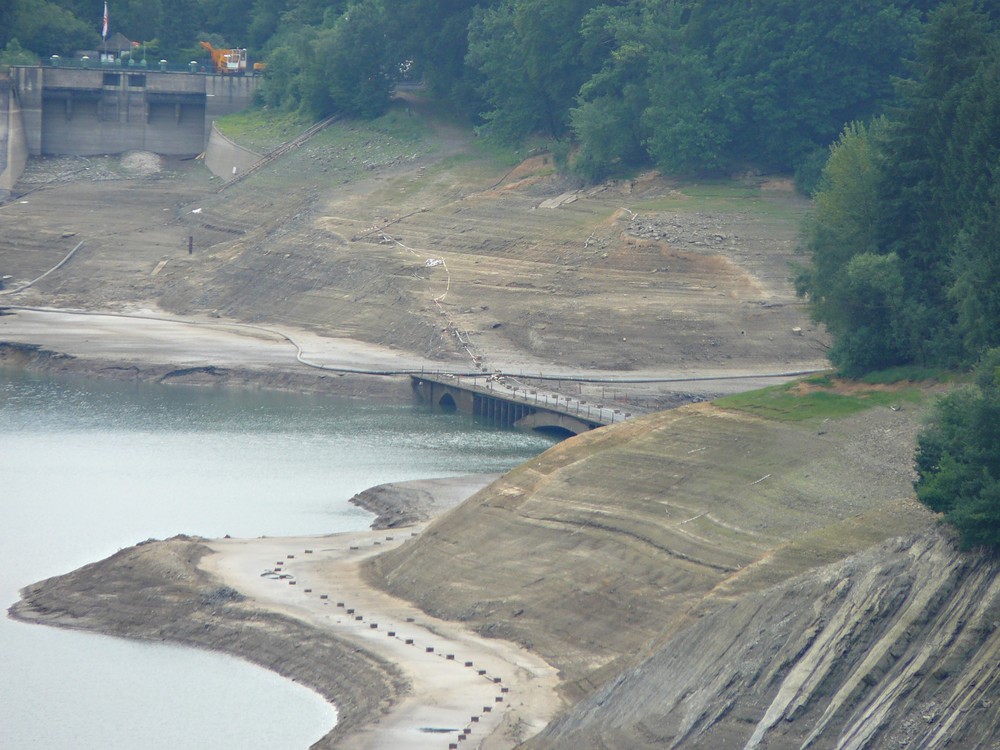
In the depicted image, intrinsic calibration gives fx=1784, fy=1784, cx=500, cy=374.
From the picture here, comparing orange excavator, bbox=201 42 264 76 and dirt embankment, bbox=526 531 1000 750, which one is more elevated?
orange excavator, bbox=201 42 264 76

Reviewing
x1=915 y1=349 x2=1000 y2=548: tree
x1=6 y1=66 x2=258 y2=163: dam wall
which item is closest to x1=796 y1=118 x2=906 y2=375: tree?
x1=915 y1=349 x2=1000 y2=548: tree

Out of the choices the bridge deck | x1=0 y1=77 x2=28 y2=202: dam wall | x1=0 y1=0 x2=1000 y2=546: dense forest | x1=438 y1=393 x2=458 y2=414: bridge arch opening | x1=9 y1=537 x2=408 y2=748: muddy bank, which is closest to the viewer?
x1=9 y1=537 x2=408 y2=748: muddy bank

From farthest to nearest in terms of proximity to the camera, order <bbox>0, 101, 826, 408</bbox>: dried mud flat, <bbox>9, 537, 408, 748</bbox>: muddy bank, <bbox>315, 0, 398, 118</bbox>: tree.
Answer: <bbox>315, 0, 398, 118</bbox>: tree, <bbox>0, 101, 826, 408</bbox>: dried mud flat, <bbox>9, 537, 408, 748</bbox>: muddy bank

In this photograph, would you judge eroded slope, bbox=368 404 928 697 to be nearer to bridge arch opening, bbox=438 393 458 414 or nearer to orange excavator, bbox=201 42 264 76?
bridge arch opening, bbox=438 393 458 414

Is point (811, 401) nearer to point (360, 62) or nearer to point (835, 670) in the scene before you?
point (835, 670)

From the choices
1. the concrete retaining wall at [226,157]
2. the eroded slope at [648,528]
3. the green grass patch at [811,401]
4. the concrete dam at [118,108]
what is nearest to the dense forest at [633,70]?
the concrete dam at [118,108]

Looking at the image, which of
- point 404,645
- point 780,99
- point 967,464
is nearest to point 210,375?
point 780,99

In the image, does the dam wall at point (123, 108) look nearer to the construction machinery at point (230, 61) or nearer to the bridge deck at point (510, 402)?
the construction machinery at point (230, 61)
